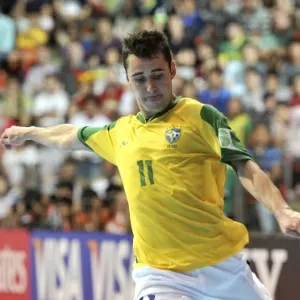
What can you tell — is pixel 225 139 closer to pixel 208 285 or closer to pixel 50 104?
pixel 208 285

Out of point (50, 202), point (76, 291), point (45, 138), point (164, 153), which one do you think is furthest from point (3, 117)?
point (164, 153)

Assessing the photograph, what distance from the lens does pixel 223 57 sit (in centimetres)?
1226

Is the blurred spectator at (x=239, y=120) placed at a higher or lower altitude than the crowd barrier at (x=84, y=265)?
higher

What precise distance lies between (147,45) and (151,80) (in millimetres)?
198

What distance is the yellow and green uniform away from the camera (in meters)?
4.59

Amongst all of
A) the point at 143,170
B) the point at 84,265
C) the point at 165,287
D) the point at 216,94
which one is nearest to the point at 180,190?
the point at 143,170

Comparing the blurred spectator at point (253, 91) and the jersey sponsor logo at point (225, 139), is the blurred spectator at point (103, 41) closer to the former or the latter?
the blurred spectator at point (253, 91)

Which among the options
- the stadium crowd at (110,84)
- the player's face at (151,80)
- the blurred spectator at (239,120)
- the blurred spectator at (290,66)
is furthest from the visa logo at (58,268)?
the player's face at (151,80)

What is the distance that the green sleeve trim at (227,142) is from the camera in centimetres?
427

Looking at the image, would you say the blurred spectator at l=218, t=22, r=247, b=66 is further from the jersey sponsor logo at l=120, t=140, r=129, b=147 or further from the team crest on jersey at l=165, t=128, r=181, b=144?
the team crest on jersey at l=165, t=128, r=181, b=144

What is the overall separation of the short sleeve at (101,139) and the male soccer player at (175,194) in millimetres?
285

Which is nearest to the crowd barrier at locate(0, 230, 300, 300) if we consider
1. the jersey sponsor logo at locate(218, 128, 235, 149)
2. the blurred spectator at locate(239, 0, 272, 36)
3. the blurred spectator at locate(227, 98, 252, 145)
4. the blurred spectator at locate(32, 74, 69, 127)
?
the blurred spectator at locate(227, 98, 252, 145)

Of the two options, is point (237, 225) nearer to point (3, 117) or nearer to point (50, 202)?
point (50, 202)

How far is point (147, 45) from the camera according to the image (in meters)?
4.58
